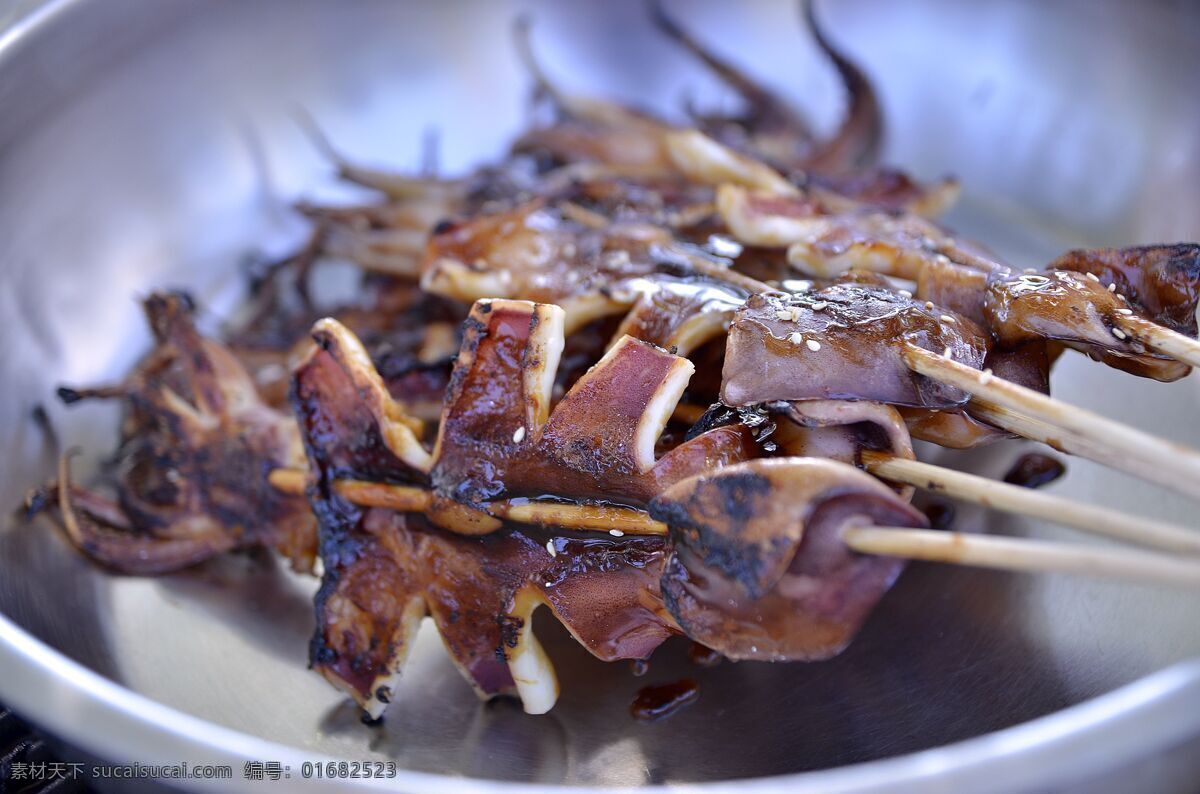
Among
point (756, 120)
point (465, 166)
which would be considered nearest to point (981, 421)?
point (756, 120)

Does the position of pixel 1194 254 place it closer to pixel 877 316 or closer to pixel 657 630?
pixel 877 316

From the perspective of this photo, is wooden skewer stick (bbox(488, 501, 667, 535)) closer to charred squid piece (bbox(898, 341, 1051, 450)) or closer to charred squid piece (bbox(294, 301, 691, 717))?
charred squid piece (bbox(294, 301, 691, 717))

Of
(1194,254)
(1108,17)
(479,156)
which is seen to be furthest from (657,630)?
(1108,17)

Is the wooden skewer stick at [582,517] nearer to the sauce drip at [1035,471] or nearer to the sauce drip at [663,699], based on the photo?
the sauce drip at [663,699]

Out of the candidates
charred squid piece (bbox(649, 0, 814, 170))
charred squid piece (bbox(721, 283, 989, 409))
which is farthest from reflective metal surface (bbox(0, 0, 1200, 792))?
charred squid piece (bbox(721, 283, 989, 409))

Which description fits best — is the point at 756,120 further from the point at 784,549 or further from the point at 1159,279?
the point at 784,549

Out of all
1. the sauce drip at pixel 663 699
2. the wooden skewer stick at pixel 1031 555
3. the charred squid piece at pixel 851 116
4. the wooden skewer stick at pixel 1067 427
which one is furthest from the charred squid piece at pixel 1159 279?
the charred squid piece at pixel 851 116

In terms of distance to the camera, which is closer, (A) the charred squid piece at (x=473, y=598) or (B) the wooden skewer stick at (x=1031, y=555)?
(B) the wooden skewer stick at (x=1031, y=555)
